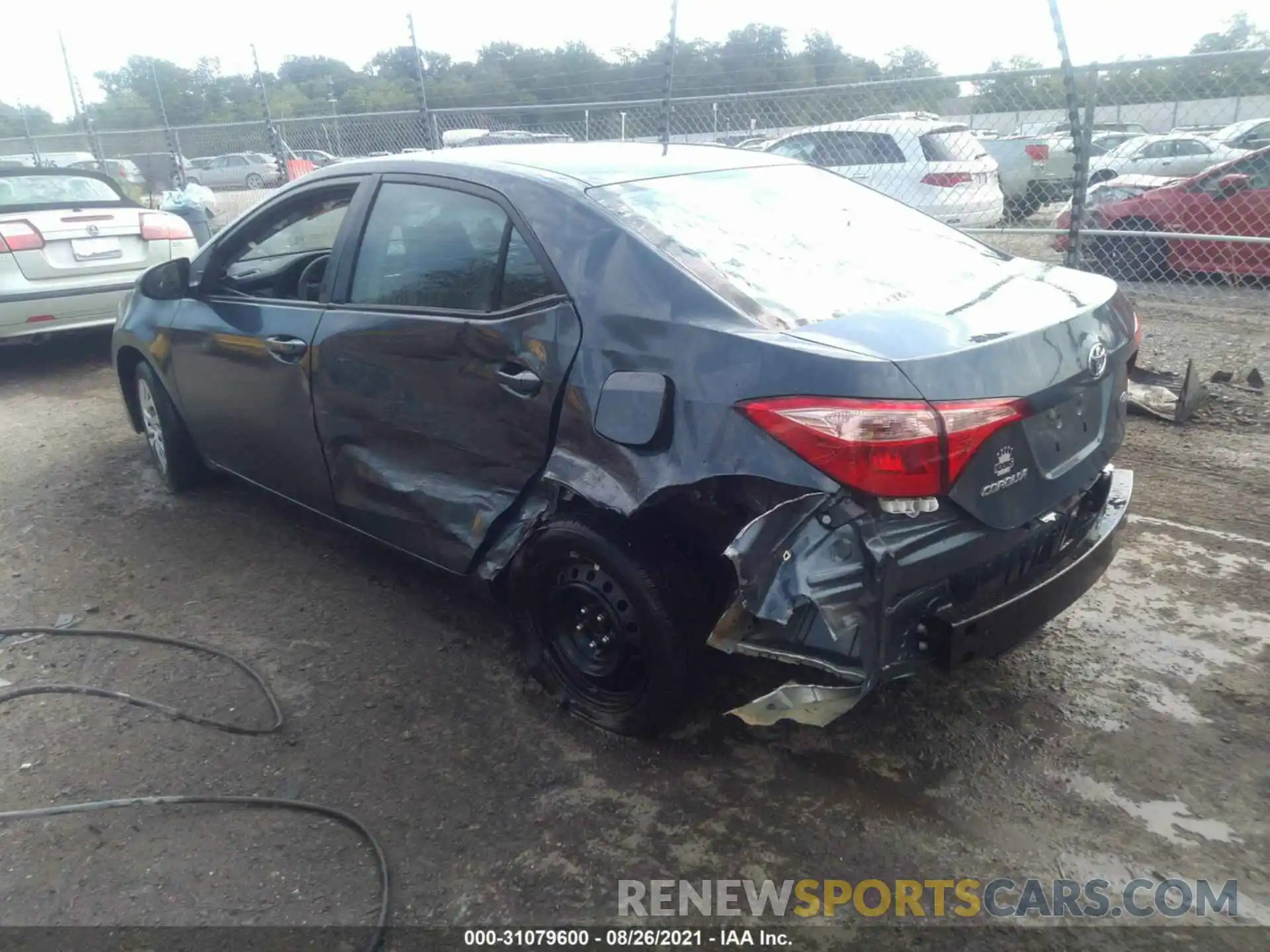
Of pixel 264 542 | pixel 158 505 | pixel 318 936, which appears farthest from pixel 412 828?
pixel 158 505

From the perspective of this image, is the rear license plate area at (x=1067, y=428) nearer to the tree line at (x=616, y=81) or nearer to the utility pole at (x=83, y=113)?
the tree line at (x=616, y=81)

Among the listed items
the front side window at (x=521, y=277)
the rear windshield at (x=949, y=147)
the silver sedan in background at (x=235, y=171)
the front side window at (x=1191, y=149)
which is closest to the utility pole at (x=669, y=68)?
the rear windshield at (x=949, y=147)

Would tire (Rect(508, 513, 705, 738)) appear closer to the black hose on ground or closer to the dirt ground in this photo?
the dirt ground

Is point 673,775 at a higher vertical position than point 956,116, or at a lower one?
lower

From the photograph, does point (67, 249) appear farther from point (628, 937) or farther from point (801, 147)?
point (628, 937)

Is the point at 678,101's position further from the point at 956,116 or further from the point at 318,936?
the point at 318,936

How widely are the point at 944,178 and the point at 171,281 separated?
651 cm

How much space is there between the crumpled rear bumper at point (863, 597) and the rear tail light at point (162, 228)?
21.3 ft

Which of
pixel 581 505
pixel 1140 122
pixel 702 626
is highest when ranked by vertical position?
pixel 1140 122

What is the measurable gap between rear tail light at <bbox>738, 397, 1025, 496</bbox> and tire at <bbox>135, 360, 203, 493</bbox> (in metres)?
3.48

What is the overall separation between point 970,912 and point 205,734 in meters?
2.28

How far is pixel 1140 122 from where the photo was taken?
778cm

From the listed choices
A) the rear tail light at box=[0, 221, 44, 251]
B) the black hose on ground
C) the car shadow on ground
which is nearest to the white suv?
the rear tail light at box=[0, 221, 44, 251]

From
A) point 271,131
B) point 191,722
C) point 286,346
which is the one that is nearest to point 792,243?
point 286,346
